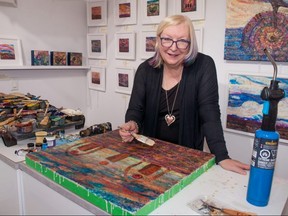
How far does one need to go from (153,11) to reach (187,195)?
1717 millimetres

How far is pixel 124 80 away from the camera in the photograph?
8.11 ft

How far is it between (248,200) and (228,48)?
49.6 inches

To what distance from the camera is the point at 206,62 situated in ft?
4.30

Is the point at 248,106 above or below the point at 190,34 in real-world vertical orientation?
below

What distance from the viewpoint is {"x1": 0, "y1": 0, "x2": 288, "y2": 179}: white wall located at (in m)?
1.83

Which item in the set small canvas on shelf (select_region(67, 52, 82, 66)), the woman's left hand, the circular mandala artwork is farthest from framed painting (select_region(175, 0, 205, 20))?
the woman's left hand

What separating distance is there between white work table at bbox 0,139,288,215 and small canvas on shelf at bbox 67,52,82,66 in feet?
5.47

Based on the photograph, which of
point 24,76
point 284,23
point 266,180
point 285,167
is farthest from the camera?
point 24,76

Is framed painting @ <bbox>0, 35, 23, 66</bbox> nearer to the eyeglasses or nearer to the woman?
the woman

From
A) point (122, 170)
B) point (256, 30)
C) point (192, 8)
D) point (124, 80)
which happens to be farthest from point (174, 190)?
point (124, 80)

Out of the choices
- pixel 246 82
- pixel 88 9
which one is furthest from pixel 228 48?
pixel 88 9

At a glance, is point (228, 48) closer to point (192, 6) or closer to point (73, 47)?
point (192, 6)

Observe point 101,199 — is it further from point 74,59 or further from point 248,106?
point 74,59

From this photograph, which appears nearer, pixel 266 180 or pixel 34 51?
pixel 266 180
